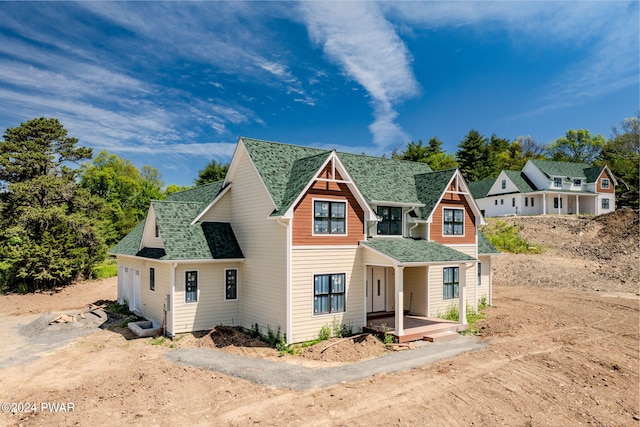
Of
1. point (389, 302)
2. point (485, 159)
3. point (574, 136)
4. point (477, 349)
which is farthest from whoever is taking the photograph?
point (574, 136)

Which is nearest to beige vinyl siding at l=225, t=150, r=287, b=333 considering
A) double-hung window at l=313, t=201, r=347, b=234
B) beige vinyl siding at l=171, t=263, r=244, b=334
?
beige vinyl siding at l=171, t=263, r=244, b=334

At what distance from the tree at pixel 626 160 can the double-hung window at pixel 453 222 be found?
5280cm

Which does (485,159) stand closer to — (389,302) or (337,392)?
(389,302)

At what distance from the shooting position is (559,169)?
53.8m

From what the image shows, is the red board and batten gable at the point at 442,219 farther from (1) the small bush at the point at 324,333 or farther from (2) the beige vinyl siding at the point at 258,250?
(2) the beige vinyl siding at the point at 258,250

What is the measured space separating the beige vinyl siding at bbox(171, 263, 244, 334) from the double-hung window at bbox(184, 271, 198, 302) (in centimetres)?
12

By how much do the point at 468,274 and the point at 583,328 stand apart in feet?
18.4

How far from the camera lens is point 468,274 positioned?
73.3ft

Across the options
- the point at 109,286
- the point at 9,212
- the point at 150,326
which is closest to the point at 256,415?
the point at 150,326

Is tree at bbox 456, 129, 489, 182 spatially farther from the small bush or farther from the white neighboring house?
the small bush

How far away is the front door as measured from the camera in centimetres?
1950

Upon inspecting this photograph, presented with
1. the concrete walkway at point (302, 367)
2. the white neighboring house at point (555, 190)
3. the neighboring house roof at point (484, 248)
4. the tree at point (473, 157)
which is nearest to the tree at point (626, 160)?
the white neighboring house at point (555, 190)

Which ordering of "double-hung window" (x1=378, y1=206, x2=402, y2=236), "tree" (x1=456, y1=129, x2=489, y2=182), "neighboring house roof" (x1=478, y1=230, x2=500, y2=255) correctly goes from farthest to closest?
"tree" (x1=456, y1=129, x2=489, y2=182)
"neighboring house roof" (x1=478, y1=230, x2=500, y2=255)
"double-hung window" (x1=378, y1=206, x2=402, y2=236)

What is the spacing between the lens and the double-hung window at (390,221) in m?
19.7
